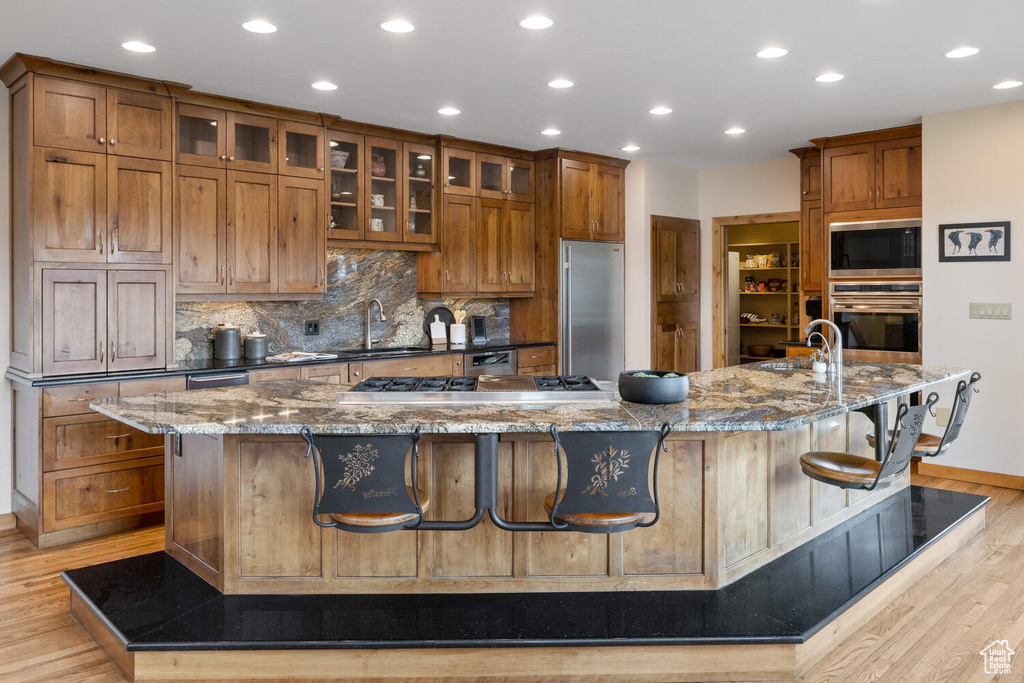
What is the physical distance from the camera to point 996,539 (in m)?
3.97

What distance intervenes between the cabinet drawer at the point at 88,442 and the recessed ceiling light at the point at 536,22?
2.92 meters

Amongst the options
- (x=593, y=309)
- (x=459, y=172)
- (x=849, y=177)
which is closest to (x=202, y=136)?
(x=459, y=172)

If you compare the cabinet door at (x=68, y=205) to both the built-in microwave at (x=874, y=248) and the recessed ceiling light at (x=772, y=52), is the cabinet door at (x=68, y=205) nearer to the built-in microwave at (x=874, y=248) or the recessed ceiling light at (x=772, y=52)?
the recessed ceiling light at (x=772, y=52)

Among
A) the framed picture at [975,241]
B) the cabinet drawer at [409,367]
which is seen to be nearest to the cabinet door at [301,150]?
the cabinet drawer at [409,367]

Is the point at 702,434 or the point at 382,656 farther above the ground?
the point at 702,434

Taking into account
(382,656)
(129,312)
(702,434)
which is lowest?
(382,656)

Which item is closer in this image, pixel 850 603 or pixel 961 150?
pixel 850 603

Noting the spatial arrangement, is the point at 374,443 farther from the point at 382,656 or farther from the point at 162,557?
the point at 162,557

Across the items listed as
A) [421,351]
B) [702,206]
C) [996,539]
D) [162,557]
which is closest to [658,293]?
[702,206]

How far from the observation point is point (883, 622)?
2.99m

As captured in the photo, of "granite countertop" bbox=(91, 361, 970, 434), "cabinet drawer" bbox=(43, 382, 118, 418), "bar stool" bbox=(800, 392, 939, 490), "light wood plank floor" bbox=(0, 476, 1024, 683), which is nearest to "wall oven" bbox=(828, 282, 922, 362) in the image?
"light wood plank floor" bbox=(0, 476, 1024, 683)

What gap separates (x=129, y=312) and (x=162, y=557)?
162 cm

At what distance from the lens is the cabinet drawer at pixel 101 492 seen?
3908 millimetres

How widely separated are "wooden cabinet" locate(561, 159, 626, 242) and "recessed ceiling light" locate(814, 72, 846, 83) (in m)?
2.43
